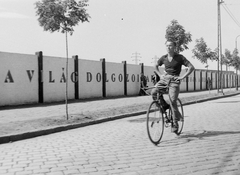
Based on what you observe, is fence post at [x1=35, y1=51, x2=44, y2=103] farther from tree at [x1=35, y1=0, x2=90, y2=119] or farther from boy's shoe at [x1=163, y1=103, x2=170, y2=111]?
boy's shoe at [x1=163, y1=103, x2=170, y2=111]

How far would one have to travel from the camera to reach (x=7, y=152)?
5.64 m

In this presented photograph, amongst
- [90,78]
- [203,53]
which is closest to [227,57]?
[203,53]

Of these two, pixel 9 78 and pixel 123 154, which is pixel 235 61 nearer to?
pixel 9 78

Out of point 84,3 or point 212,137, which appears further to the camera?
point 84,3

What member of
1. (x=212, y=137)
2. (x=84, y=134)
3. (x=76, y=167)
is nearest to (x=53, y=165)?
(x=76, y=167)

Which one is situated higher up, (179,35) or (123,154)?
(179,35)

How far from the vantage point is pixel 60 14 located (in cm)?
971

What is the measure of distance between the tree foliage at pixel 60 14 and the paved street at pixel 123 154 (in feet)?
12.5

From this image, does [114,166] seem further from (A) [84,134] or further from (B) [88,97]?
(B) [88,97]

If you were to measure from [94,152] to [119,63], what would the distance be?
19713 mm

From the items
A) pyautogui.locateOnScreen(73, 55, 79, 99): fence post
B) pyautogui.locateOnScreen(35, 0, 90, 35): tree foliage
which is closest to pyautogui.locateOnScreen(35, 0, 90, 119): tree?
pyautogui.locateOnScreen(35, 0, 90, 35): tree foliage

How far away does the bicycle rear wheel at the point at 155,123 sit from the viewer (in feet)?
19.5

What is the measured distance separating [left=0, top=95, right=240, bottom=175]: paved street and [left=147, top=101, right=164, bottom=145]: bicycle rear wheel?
0.16m

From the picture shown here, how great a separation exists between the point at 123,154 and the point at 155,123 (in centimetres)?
115
